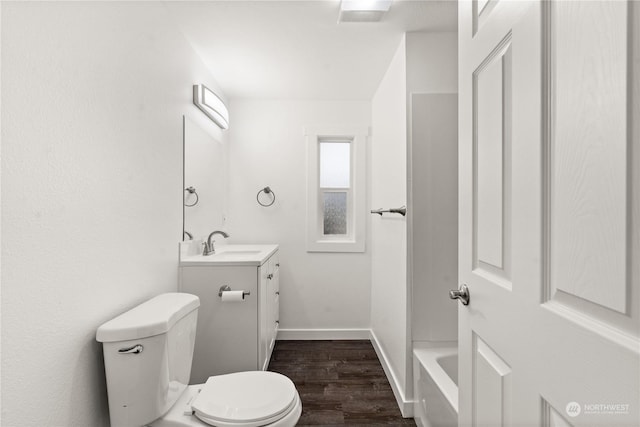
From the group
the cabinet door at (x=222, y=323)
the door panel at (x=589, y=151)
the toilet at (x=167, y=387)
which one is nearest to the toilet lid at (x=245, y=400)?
the toilet at (x=167, y=387)

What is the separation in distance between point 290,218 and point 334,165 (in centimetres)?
71

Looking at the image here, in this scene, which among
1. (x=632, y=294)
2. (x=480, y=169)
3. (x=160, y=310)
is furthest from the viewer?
(x=160, y=310)

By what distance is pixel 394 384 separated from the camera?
7.17ft

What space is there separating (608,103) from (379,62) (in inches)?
83.7

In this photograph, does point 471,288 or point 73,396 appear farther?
point 73,396

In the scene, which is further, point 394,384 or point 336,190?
point 336,190

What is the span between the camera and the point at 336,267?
3131mm

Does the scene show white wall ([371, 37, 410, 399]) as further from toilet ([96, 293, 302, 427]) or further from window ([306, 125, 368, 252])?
toilet ([96, 293, 302, 427])

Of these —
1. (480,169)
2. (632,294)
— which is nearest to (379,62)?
(480,169)

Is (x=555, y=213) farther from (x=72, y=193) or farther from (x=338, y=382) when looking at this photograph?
(x=338, y=382)

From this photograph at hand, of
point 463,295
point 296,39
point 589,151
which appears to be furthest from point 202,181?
point 589,151

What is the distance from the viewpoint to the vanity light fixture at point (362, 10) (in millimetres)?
1689

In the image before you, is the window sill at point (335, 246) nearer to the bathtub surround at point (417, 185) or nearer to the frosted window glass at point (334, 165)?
the frosted window glass at point (334, 165)

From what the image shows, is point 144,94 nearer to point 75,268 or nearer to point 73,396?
point 75,268
